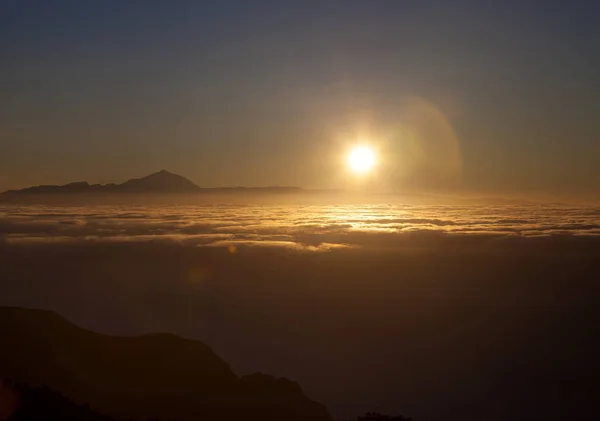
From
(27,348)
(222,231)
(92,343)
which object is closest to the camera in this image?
(27,348)

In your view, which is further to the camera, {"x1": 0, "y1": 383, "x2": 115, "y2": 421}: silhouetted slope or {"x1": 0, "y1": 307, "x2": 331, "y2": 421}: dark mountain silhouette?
{"x1": 0, "y1": 307, "x2": 331, "y2": 421}: dark mountain silhouette

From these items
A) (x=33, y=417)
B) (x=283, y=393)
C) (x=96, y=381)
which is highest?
(x=33, y=417)

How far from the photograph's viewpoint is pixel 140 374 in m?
87.7

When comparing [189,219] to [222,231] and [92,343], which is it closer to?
[222,231]

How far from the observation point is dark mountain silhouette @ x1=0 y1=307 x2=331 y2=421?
73.3 metres

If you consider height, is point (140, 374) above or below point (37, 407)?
below

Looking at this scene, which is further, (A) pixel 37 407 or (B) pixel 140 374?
(B) pixel 140 374

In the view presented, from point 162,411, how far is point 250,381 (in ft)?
70.8

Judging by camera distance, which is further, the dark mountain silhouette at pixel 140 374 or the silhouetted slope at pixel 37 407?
the dark mountain silhouette at pixel 140 374

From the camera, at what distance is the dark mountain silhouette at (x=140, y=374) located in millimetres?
73312

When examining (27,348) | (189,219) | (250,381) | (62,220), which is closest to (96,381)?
(27,348)

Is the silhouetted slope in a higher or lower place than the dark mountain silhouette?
higher

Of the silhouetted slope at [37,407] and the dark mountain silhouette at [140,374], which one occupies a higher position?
the silhouetted slope at [37,407]

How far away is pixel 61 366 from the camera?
250ft
